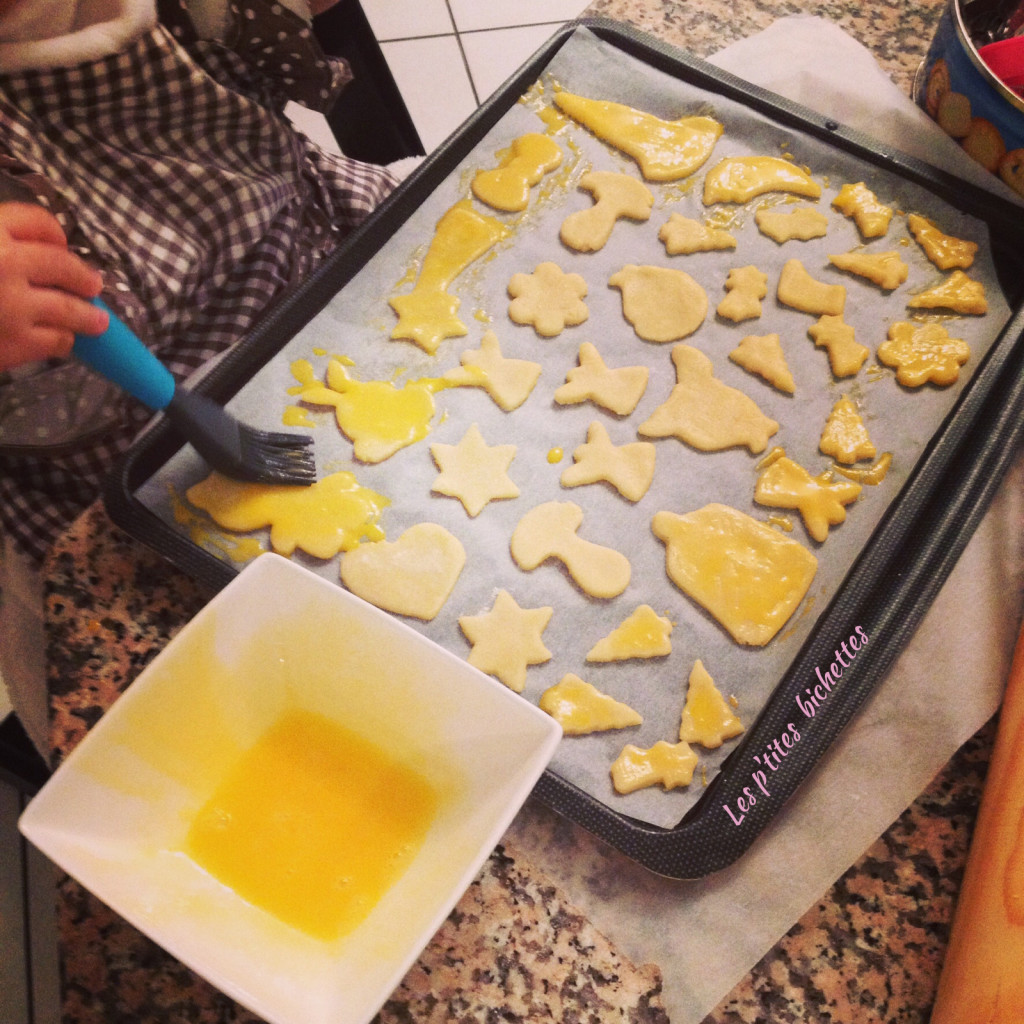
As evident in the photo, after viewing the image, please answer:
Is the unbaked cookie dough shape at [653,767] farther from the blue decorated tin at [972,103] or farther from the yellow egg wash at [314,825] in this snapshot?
the blue decorated tin at [972,103]

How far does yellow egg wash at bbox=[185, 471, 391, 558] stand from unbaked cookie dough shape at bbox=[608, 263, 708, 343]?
0.34 meters

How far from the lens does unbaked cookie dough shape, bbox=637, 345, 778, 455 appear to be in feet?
2.44

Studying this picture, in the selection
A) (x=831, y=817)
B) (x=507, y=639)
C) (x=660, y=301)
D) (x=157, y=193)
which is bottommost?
(x=831, y=817)

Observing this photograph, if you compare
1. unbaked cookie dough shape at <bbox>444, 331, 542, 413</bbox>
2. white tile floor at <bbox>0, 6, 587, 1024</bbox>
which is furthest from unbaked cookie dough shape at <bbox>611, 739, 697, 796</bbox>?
white tile floor at <bbox>0, 6, 587, 1024</bbox>

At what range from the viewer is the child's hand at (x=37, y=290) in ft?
1.41

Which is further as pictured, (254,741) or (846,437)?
(846,437)

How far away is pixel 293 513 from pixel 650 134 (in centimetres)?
60

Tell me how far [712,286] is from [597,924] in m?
0.62

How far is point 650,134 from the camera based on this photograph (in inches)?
34.8

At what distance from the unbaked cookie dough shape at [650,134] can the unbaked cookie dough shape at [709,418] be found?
0.87 feet

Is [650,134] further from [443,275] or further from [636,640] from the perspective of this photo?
[636,640]

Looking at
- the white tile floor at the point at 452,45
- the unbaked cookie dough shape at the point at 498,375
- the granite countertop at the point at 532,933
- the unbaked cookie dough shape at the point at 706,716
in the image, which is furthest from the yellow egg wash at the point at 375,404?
the white tile floor at the point at 452,45

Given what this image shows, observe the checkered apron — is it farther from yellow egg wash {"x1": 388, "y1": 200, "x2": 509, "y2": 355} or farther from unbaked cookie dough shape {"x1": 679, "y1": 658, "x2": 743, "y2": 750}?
unbaked cookie dough shape {"x1": 679, "y1": 658, "x2": 743, "y2": 750}

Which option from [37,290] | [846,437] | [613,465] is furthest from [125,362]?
[846,437]
